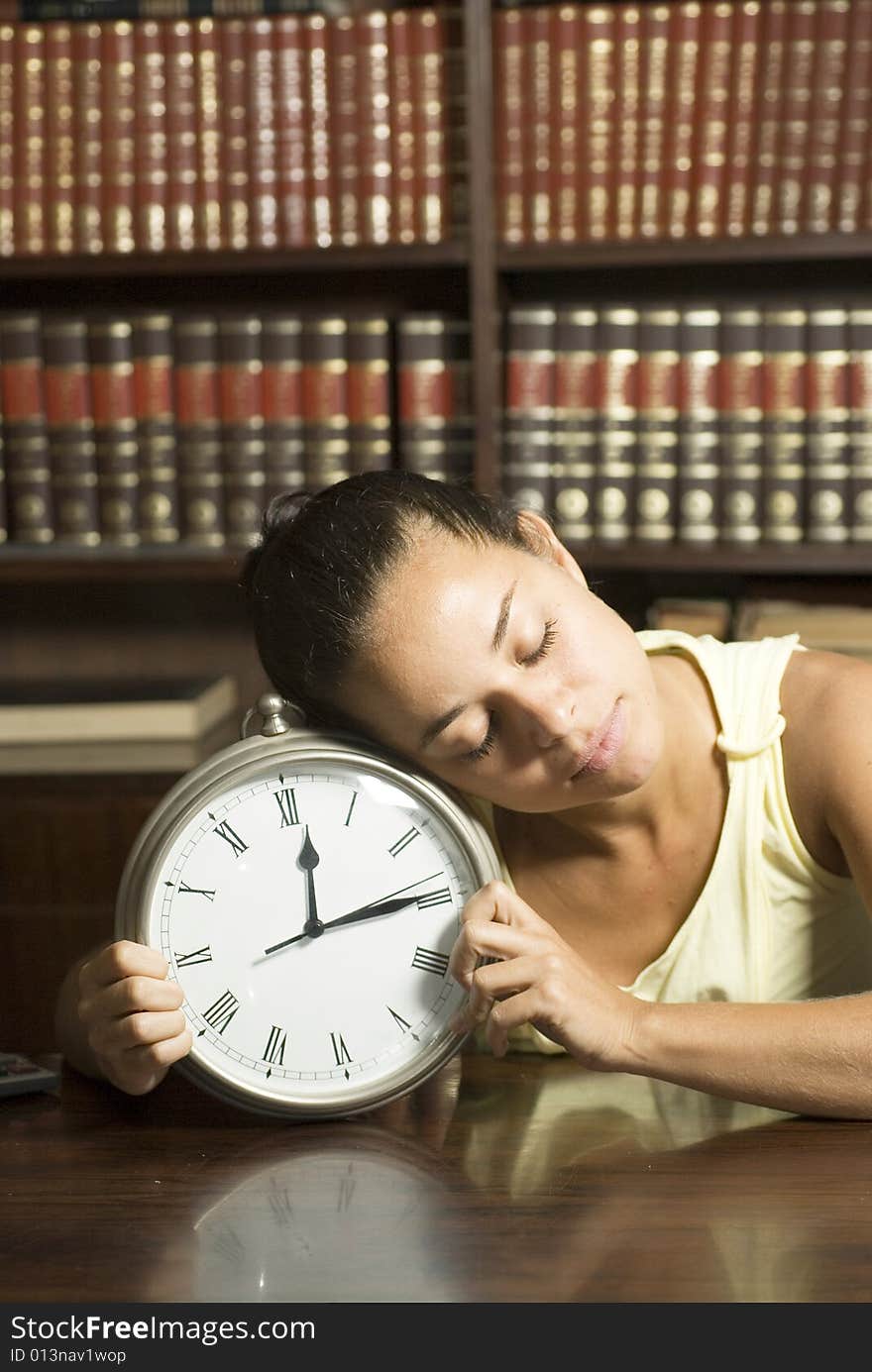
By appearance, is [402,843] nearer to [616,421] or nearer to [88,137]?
[616,421]

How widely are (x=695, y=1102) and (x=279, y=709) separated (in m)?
0.41

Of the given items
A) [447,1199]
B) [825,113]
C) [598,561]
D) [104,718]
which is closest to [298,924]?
[447,1199]

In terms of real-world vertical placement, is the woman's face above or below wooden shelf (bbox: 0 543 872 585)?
above

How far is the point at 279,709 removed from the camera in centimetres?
104

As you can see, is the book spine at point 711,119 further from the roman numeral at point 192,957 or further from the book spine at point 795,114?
the roman numeral at point 192,957

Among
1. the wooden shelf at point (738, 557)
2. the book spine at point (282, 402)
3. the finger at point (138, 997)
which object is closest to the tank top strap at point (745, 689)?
the finger at point (138, 997)

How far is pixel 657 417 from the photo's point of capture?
2.28 m

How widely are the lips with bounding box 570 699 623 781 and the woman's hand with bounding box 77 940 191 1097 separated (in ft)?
1.10

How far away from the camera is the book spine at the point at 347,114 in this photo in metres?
2.24

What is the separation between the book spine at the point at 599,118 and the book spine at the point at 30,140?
86 cm

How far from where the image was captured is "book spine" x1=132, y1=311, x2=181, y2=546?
7.87 feet

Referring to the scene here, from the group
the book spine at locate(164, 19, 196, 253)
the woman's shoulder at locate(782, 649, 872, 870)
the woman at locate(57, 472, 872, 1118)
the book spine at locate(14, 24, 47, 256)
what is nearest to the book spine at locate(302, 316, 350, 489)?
the book spine at locate(164, 19, 196, 253)

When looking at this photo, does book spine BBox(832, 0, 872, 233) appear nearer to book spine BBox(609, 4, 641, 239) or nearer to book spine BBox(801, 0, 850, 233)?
book spine BBox(801, 0, 850, 233)

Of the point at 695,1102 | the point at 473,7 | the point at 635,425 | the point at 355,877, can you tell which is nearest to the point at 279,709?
the point at 355,877
